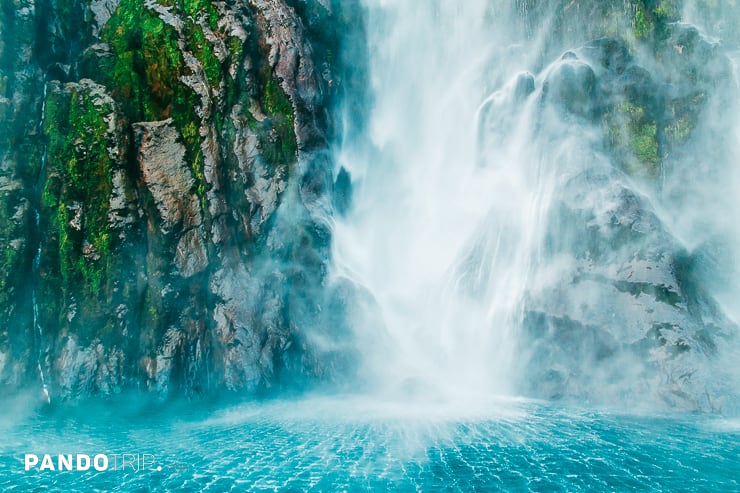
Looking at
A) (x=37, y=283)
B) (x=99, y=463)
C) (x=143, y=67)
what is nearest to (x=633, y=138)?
(x=143, y=67)

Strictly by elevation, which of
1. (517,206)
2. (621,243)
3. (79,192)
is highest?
(517,206)

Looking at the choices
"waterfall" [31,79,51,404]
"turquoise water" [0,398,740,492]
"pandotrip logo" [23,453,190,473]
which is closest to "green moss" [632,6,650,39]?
"turquoise water" [0,398,740,492]

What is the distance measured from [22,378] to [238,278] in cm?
858

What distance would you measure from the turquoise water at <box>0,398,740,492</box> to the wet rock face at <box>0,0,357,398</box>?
2.93 m

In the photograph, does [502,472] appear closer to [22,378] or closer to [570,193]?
[570,193]

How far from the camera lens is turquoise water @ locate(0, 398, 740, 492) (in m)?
13.4

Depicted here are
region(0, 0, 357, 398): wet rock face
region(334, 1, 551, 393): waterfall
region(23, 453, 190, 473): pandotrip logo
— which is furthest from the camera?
region(334, 1, 551, 393): waterfall

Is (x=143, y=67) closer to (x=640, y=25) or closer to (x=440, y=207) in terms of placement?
(x=440, y=207)

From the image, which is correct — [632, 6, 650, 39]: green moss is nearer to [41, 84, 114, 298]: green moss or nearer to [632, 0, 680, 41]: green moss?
[632, 0, 680, 41]: green moss

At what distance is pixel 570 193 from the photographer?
2562cm

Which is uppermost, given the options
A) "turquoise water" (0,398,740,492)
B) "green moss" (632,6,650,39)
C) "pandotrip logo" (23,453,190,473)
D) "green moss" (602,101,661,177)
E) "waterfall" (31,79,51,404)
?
"green moss" (632,6,650,39)

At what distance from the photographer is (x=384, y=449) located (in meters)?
15.8

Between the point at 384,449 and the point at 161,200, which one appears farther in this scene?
the point at 161,200

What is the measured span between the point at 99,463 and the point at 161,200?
1093 cm
